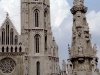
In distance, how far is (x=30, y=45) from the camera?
3150 inches

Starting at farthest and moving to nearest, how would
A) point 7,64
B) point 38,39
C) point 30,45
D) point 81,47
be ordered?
point 38,39, point 30,45, point 7,64, point 81,47

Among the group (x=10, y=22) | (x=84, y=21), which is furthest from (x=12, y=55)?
(x=84, y=21)

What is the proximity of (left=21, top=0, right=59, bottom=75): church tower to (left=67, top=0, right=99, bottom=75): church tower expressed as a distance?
51.9 metres

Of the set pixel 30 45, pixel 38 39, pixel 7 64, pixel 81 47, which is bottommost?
pixel 81 47

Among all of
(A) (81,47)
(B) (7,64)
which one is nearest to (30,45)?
(B) (7,64)

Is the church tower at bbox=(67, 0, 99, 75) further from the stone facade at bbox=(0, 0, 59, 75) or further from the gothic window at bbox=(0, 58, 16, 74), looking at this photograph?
the gothic window at bbox=(0, 58, 16, 74)

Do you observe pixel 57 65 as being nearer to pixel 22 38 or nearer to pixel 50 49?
pixel 50 49

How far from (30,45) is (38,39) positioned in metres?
2.14

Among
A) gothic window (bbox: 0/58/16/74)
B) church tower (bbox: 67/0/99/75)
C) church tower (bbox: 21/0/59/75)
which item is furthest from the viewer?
church tower (bbox: 21/0/59/75)

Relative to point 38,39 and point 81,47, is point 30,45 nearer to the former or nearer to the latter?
point 38,39

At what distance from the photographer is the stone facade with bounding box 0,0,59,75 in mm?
78438

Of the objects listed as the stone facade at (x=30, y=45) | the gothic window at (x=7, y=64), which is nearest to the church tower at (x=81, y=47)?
the stone facade at (x=30, y=45)

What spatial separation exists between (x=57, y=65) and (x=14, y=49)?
10796 mm

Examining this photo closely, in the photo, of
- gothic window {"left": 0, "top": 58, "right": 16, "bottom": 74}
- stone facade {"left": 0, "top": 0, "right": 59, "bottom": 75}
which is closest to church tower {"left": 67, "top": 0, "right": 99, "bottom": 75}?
stone facade {"left": 0, "top": 0, "right": 59, "bottom": 75}
